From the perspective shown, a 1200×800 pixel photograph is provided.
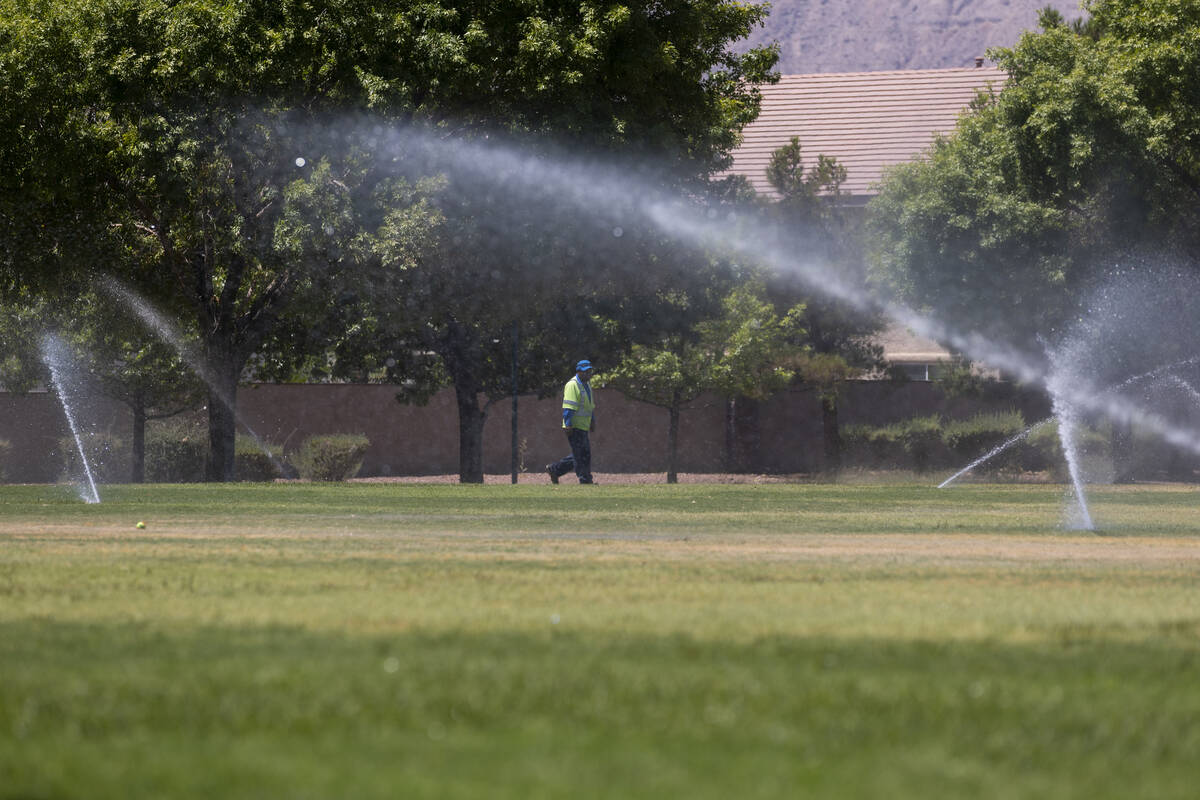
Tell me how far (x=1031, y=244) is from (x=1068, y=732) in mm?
29387

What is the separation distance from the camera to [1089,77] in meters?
30.5

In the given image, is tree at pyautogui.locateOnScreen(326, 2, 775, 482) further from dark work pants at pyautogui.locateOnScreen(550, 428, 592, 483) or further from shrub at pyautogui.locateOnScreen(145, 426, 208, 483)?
shrub at pyautogui.locateOnScreen(145, 426, 208, 483)

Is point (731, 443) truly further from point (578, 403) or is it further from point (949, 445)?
point (578, 403)

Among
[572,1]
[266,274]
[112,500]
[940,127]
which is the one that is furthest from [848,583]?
[940,127]

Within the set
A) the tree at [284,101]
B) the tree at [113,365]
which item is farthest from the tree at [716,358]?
the tree at [284,101]

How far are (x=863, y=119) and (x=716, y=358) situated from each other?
18.1 metres

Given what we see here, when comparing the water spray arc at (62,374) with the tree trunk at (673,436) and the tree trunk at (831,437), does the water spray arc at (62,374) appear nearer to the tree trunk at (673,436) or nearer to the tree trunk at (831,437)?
the tree trunk at (673,436)

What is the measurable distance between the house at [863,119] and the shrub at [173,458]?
18.4m

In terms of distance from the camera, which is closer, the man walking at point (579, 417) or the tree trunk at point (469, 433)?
the man walking at point (579, 417)

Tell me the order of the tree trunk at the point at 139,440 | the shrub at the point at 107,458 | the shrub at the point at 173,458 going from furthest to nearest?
the shrub at the point at 107,458, the shrub at the point at 173,458, the tree trunk at the point at 139,440

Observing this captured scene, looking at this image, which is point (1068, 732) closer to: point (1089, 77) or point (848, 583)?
point (848, 583)

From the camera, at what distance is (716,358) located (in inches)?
1411

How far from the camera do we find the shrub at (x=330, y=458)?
35656 mm

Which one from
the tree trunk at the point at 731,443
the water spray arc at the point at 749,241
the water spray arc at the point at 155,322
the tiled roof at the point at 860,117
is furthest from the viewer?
the tiled roof at the point at 860,117
